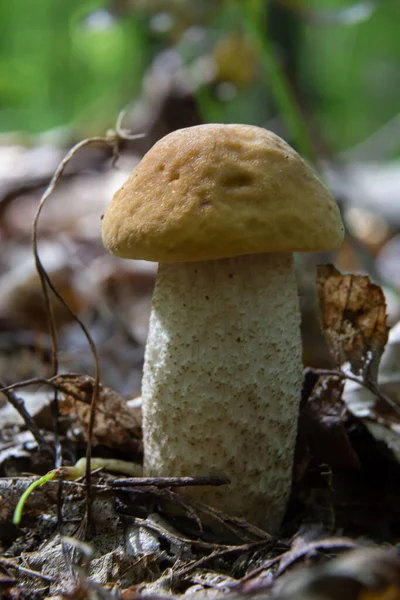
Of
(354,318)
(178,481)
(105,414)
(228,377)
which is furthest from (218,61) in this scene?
(178,481)

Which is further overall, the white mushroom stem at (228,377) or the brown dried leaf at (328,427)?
the brown dried leaf at (328,427)

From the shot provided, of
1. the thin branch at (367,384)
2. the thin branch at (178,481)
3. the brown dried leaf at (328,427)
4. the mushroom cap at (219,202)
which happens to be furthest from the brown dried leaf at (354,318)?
the thin branch at (178,481)

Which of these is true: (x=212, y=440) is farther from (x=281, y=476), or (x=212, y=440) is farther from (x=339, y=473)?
(x=339, y=473)

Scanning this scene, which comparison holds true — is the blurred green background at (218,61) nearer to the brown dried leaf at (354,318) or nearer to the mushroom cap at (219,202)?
the brown dried leaf at (354,318)

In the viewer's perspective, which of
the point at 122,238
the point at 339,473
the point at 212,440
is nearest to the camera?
the point at 122,238

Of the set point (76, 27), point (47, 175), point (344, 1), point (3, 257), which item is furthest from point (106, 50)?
point (76, 27)

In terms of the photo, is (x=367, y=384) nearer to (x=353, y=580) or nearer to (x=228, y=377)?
(x=228, y=377)
